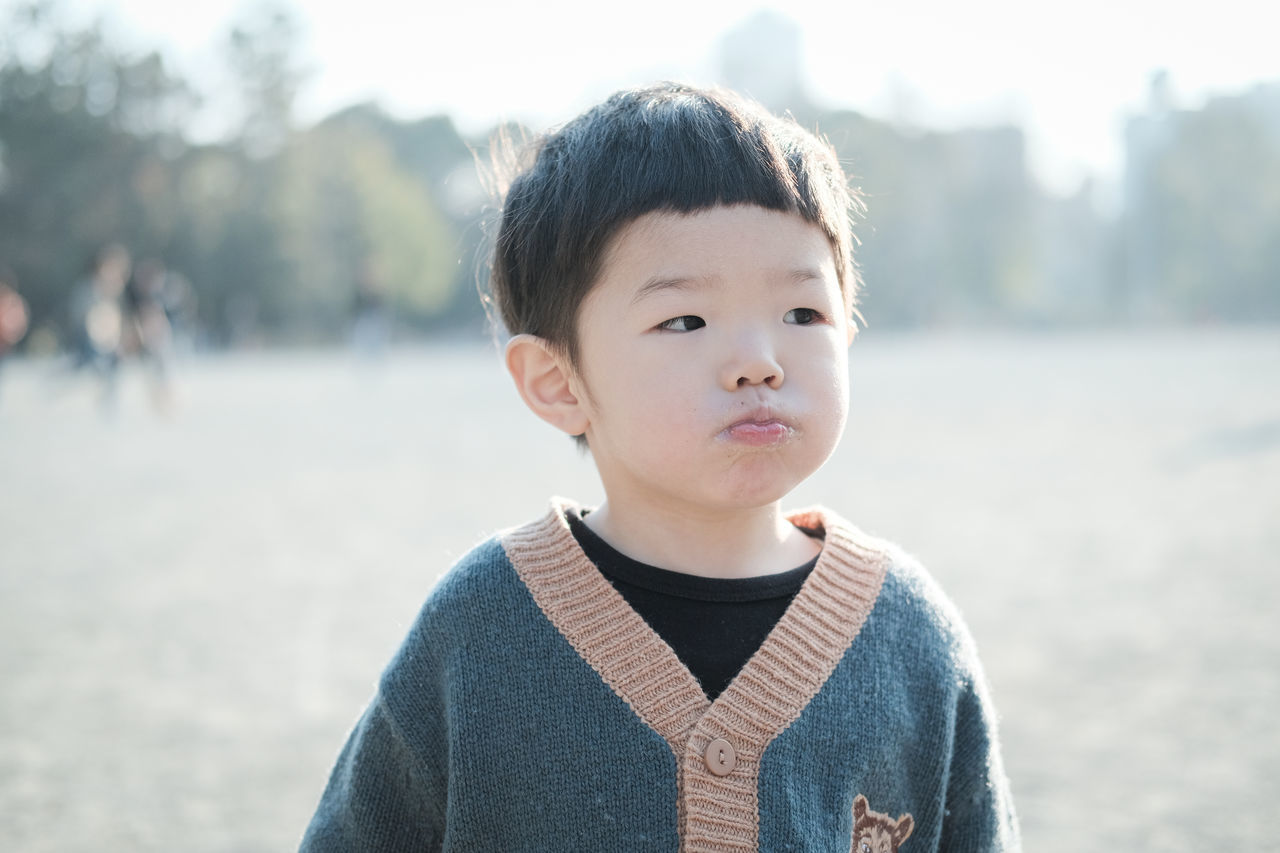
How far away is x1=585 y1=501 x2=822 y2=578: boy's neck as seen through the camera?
1351mm

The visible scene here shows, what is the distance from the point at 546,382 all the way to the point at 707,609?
0.34m

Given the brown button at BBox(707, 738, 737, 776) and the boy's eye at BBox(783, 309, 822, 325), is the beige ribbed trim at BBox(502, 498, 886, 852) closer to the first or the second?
the brown button at BBox(707, 738, 737, 776)

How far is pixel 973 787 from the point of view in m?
1.33

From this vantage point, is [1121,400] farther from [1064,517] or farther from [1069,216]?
[1069,216]

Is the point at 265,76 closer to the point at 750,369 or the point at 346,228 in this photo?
the point at 346,228

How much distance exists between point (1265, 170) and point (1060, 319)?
379 inches

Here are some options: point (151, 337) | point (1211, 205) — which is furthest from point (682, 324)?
point (1211, 205)

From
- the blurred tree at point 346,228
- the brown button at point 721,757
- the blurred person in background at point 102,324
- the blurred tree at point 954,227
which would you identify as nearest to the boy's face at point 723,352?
the brown button at point 721,757

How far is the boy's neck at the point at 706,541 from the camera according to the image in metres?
1.35

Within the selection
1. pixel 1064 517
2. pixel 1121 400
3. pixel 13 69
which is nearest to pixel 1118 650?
pixel 1064 517

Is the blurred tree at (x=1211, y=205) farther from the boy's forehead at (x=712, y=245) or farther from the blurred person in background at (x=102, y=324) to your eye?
the boy's forehead at (x=712, y=245)

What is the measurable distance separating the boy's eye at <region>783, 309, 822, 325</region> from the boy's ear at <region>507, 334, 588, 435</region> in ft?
0.93

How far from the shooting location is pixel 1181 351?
22219mm

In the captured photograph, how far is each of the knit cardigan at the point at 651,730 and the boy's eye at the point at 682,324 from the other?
29cm
